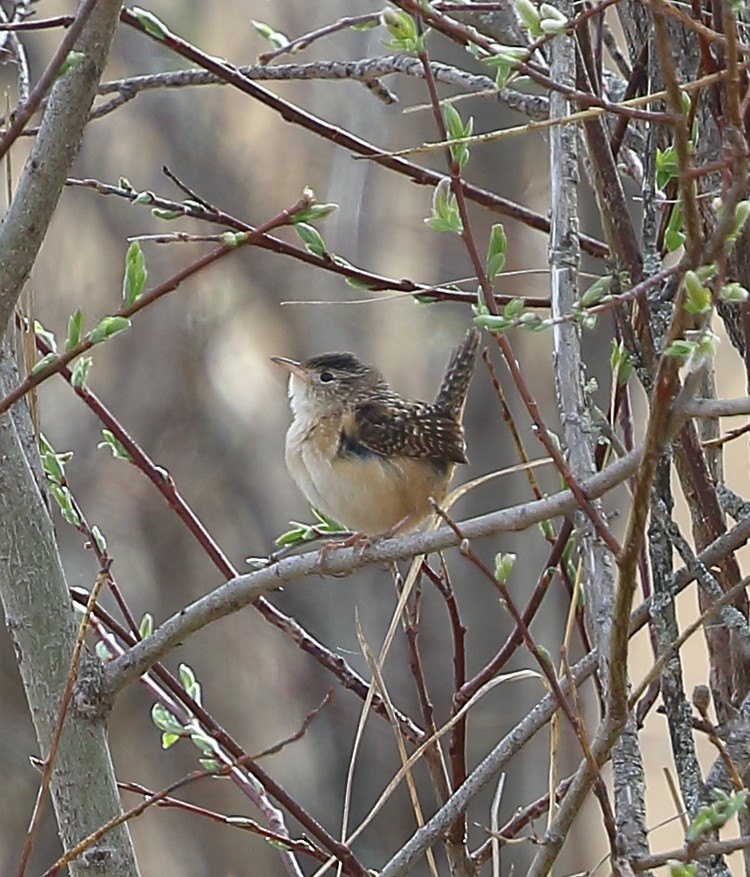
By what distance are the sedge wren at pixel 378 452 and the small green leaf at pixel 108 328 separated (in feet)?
4.63

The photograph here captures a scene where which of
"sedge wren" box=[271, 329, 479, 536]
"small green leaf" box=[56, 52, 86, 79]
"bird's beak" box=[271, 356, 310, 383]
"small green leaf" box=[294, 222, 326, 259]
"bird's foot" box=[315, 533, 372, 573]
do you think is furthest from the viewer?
"bird's beak" box=[271, 356, 310, 383]

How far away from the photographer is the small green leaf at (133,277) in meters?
1.41

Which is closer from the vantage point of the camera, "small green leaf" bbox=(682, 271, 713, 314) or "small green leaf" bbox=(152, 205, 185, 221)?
"small green leaf" bbox=(682, 271, 713, 314)

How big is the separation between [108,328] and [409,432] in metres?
1.51

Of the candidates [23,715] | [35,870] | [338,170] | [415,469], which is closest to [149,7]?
[338,170]

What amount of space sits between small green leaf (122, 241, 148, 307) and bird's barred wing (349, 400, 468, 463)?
4.39 feet

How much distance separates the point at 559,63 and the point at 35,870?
19.2 feet

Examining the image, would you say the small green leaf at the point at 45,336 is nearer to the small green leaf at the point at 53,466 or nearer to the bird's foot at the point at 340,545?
the small green leaf at the point at 53,466

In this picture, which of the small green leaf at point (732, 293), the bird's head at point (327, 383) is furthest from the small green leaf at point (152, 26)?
the bird's head at point (327, 383)

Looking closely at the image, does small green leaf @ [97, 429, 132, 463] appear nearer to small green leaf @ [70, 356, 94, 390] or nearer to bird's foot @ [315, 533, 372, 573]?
small green leaf @ [70, 356, 94, 390]

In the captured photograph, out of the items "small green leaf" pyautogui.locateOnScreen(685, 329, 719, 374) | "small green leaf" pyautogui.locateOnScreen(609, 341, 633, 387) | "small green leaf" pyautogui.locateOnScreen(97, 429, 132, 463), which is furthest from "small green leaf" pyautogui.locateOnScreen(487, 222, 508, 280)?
"small green leaf" pyautogui.locateOnScreen(97, 429, 132, 463)

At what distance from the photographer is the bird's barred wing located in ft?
9.16

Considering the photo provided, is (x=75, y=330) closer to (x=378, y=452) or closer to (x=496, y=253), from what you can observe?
(x=496, y=253)

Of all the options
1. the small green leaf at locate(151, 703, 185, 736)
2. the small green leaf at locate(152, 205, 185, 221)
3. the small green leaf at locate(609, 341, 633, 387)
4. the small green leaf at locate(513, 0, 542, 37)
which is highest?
the small green leaf at locate(513, 0, 542, 37)
